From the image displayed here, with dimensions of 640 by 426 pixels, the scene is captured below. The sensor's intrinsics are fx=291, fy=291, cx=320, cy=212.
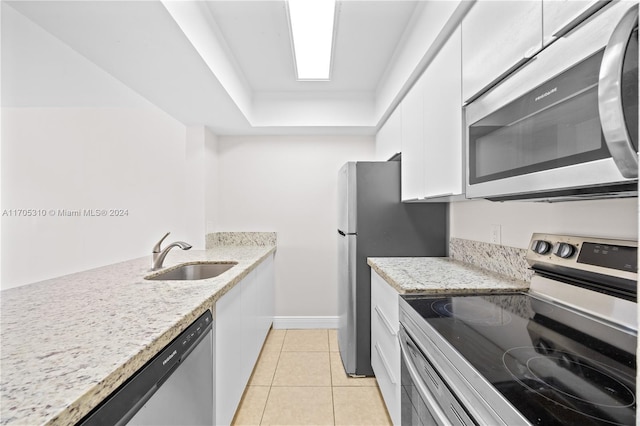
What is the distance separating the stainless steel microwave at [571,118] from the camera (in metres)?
0.46

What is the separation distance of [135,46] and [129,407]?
158cm

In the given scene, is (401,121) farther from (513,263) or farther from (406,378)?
(406,378)

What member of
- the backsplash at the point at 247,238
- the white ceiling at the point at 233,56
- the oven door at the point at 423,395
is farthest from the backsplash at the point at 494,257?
the backsplash at the point at 247,238

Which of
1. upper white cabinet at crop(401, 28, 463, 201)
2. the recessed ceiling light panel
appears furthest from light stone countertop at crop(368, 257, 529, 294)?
Answer: the recessed ceiling light panel

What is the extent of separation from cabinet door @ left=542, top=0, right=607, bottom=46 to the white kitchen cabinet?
1336 millimetres

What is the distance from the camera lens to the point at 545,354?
79cm

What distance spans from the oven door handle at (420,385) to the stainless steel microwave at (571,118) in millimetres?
714

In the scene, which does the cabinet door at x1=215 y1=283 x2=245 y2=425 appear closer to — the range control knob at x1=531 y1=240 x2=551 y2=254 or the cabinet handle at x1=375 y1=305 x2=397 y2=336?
the cabinet handle at x1=375 y1=305 x2=397 y2=336

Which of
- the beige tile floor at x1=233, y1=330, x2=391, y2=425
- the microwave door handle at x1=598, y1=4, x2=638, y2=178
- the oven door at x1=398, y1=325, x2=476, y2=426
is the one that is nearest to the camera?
the microwave door handle at x1=598, y1=4, x2=638, y2=178

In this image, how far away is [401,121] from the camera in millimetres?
2160

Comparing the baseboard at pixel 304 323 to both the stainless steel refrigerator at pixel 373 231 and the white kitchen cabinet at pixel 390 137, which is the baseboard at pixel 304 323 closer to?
the stainless steel refrigerator at pixel 373 231

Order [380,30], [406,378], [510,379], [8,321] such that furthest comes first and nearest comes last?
[380,30], [406,378], [8,321], [510,379]

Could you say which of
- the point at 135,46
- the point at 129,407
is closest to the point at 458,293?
the point at 129,407

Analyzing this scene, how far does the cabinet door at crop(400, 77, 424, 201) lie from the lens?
179cm
